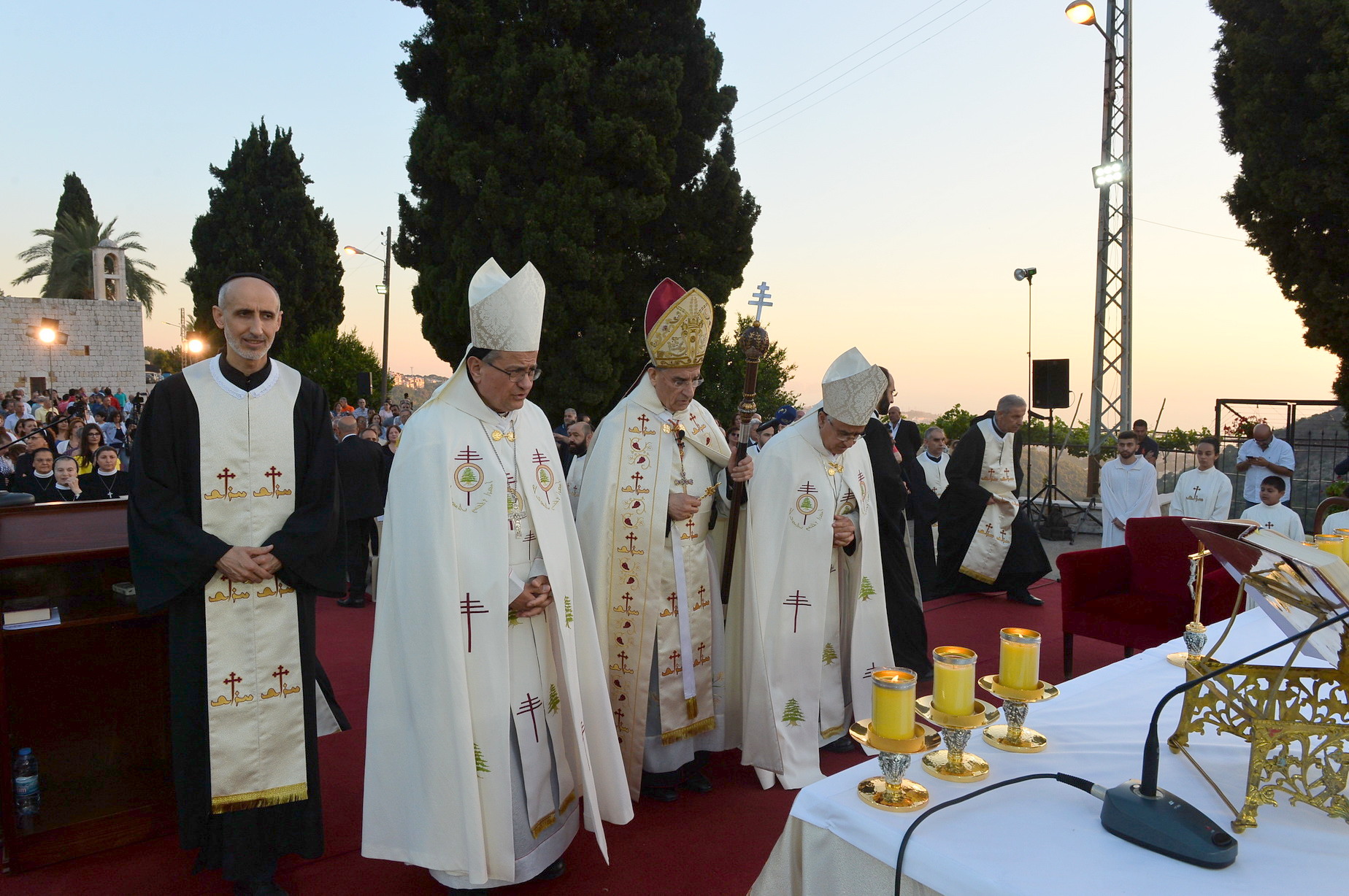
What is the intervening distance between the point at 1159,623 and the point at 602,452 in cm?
344

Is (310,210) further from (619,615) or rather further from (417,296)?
(619,615)

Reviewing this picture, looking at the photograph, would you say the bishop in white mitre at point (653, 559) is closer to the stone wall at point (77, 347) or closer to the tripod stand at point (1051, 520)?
the tripod stand at point (1051, 520)

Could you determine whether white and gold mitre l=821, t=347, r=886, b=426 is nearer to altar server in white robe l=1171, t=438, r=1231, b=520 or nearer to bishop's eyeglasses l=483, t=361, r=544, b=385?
bishop's eyeglasses l=483, t=361, r=544, b=385

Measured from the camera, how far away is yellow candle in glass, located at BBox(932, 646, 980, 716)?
156 centimetres

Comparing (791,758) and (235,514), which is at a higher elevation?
(235,514)

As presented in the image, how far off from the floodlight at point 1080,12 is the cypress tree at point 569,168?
25.4 feet

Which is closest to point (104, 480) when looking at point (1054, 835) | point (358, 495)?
point (358, 495)

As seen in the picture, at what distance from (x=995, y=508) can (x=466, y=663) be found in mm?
5764

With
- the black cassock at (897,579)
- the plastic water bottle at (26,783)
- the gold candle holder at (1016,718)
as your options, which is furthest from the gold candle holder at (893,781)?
the black cassock at (897,579)

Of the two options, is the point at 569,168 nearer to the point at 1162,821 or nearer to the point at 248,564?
the point at 248,564

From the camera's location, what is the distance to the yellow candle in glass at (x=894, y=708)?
149 centimetres

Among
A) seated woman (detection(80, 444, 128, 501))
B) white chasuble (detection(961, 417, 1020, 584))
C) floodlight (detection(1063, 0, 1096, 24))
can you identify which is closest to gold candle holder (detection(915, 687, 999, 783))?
white chasuble (detection(961, 417, 1020, 584))

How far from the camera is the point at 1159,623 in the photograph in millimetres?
4828

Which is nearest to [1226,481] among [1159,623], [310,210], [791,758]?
[1159,623]
